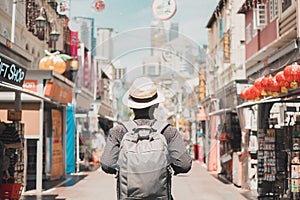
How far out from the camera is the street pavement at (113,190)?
524 inches

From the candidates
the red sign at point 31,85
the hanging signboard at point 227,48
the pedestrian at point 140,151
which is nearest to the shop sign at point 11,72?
the red sign at point 31,85

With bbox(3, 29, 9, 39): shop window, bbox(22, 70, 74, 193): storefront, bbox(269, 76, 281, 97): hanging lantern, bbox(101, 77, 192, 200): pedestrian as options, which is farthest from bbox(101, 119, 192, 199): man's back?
bbox(3, 29, 9, 39): shop window

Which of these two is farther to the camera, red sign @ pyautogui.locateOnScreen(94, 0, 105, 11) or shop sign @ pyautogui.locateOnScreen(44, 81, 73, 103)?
shop sign @ pyautogui.locateOnScreen(44, 81, 73, 103)

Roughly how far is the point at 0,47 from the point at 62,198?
13.1 ft

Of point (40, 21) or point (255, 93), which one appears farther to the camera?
point (40, 21)

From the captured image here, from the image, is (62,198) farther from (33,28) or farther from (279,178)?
(33,28)

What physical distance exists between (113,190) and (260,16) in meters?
7.29

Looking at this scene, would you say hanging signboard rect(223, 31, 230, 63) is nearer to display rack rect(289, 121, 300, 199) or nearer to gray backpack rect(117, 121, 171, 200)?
display rack rect(289, 121, 300, 199)

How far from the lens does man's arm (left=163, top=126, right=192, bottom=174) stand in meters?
3.95

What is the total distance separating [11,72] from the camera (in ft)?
32.1

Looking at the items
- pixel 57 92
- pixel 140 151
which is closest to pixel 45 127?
pixel 57 92

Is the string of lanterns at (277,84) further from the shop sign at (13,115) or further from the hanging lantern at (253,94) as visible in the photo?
the shop sign at (13,115)

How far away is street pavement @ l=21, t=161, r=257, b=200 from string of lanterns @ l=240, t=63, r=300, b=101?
2.62 meters

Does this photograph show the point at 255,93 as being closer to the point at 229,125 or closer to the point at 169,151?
the point at 229,125
